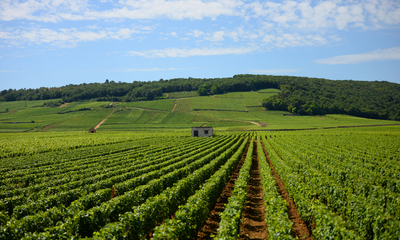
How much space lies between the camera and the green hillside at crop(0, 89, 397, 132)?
10456 centimetres

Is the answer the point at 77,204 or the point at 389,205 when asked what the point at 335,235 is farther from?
the point at 77,204

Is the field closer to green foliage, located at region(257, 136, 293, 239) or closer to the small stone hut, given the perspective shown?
green foliage, located at region(257, 136, 293, 239)

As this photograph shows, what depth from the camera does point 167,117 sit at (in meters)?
125

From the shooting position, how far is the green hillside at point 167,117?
343 ft

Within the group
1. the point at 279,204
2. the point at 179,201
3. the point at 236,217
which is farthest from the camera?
the point at 179,201

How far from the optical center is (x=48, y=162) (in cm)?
2547

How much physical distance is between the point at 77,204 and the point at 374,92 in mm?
224844

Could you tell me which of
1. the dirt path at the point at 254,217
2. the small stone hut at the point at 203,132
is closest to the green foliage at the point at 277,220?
the dirt path at the point at 254,217

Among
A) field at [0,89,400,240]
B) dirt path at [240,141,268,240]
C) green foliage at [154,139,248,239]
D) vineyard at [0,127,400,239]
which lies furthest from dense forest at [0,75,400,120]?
green foliage at [154,139,248,239]

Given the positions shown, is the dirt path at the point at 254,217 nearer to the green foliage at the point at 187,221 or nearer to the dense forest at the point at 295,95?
the green foliage at the point at 187,221

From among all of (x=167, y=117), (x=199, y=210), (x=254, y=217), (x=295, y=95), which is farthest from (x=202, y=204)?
(x=295, y=95)

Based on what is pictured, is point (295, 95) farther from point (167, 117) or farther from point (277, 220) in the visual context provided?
point (277, 220)

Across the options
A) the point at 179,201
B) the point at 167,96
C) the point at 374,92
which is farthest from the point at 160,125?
the point at 374,92

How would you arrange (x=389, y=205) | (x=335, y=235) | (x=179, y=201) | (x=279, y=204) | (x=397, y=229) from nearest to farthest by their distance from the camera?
(x=397, y=229) → (x=335, y=235) → (x=389, y=205) → (x=279, y=204) → (x=179, y=201)
